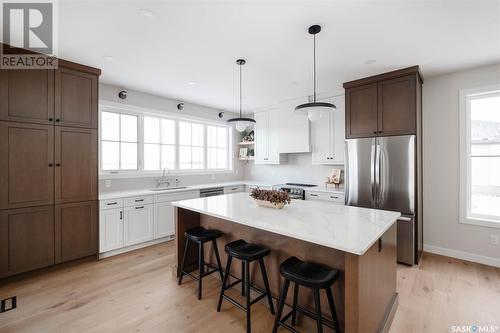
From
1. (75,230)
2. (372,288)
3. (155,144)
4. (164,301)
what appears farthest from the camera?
(155,144)

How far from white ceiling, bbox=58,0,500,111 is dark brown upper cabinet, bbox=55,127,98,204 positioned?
0.99 m

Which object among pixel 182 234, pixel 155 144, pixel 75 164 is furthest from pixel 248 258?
pixel 155 144

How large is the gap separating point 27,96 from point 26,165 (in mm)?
829

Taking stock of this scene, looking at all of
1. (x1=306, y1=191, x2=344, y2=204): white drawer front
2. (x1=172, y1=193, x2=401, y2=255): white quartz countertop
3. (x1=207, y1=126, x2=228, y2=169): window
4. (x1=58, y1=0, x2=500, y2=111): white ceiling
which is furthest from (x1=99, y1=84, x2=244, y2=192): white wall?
(x1=306, y1=191, x2=344, y2=204): white drawer front

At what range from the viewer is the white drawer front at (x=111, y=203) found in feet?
11.0

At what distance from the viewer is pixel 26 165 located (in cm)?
277

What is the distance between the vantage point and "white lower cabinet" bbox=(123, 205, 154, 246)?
3570 millimetres

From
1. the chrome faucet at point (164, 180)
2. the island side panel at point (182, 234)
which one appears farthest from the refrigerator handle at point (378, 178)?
the chrome faucet at point (164, 180)

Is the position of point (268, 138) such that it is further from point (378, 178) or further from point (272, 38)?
point (272, 38)

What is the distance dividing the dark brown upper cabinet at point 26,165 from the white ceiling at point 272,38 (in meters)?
1.06

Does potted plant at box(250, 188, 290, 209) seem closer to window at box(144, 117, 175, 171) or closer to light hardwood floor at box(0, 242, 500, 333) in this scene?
light hardwood floor at box(0, 242, 500, 333)

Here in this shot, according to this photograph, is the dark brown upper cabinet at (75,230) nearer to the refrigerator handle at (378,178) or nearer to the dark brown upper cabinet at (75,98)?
the dark brown upper cabinet at (75,98)

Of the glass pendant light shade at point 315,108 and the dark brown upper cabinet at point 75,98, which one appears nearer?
A: the glass pendant light shade at point 315,108

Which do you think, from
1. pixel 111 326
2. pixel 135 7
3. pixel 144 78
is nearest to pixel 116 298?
pixel 111 326
